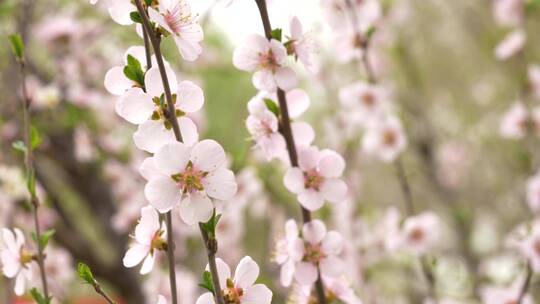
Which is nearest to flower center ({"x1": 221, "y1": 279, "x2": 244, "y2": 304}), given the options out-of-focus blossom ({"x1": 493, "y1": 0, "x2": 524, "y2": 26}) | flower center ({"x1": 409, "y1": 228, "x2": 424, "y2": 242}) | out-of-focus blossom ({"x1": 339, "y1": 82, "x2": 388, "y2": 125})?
out-of-focus blossom ({"x1": 339, "y1": 82, "x2": 388, "y2": 125})

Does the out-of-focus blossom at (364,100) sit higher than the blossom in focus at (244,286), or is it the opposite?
the out-of-focus blossom at (364,100)

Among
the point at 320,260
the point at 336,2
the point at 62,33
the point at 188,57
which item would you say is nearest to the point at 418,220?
the point at 336,2

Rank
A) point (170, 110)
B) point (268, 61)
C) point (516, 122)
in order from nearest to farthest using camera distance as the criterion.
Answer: point (170, 110) < point (268, 61) < point (516, 122)

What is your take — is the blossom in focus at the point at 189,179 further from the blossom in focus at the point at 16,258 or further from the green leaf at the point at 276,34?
the blossom in focus at the point at 16,258

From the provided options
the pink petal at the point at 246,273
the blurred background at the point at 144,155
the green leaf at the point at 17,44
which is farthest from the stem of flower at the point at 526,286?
the green leaf at the point at 17,44

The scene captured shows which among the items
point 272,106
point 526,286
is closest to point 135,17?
point 272,106

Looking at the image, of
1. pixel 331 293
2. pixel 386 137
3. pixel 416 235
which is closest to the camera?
pixel 331 293

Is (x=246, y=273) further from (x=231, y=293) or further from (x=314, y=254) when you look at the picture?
(x=314, y=254)
